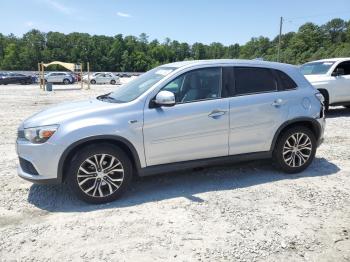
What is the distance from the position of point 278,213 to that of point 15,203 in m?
3.21

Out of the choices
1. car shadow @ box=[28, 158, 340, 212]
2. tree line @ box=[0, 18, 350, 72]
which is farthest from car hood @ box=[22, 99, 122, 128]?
tree line @ box=[0, 18, 350, 72]

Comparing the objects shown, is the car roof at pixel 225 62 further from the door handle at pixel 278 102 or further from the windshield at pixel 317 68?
the windshield at pixel 317 68

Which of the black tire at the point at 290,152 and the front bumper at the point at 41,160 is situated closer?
the front bumper at the point at 41,160

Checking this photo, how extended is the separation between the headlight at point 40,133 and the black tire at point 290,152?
3184mm

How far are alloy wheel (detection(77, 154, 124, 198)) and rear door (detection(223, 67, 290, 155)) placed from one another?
64.1 inches

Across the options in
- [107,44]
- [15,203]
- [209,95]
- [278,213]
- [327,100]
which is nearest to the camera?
[278,213]

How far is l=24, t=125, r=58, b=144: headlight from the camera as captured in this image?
4.34 meters

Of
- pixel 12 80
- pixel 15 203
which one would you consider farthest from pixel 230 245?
pixel 12 80

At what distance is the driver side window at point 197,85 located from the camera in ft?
16.2

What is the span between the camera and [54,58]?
126 m

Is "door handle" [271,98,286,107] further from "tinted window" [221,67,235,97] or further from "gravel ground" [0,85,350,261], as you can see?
"gravel ground" [0,85,350,261]

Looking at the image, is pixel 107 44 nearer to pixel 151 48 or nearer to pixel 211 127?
pixel 151 48

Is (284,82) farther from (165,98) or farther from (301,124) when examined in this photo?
(165,98)

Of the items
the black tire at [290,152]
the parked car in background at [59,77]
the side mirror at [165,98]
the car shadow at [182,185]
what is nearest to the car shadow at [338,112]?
the car shadow at [182,185]
